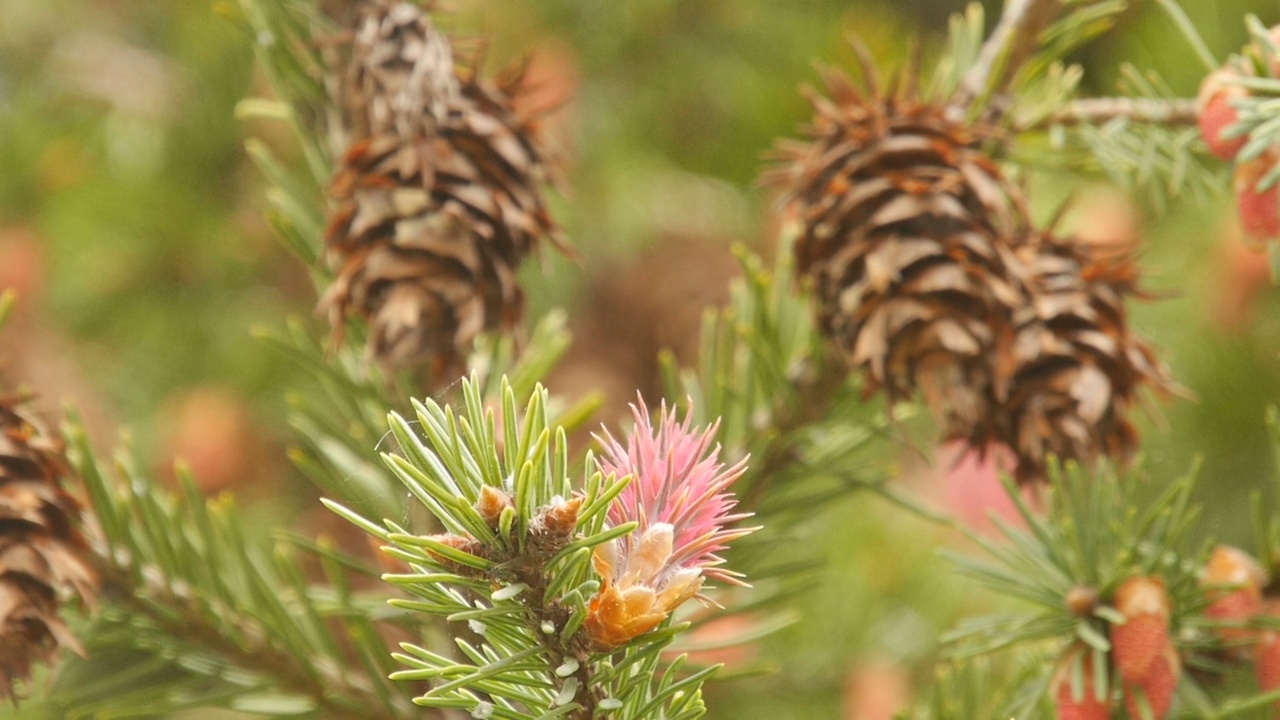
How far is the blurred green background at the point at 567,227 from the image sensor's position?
0.94 metres

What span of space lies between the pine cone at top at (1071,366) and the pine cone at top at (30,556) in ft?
1.08

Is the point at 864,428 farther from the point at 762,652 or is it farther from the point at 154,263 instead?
the point at 154,263

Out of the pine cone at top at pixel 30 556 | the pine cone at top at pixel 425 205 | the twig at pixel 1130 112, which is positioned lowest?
the pine cone at top at pixel 30 556

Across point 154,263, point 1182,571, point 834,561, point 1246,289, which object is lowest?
point 1182,571

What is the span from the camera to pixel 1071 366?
432 millimetres

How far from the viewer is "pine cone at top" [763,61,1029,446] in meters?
0.42

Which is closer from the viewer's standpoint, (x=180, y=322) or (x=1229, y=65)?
(x=1229, y=65)

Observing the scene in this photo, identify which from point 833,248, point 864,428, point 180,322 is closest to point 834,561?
point 864,428

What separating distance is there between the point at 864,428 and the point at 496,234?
197mm

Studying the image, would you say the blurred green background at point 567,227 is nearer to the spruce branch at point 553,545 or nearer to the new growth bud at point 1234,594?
the new growth bud at point 1234,594

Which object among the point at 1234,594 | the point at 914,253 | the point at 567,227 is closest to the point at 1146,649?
the point at 1234,594

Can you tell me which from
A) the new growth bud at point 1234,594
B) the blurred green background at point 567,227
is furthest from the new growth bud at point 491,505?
the blurred green background at point 567,227

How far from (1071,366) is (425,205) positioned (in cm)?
25

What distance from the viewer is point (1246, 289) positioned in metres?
0.94
